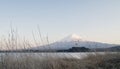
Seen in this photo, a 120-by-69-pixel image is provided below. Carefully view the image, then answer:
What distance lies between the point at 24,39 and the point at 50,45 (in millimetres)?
833

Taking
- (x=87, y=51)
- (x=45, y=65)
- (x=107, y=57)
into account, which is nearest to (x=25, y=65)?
(x=45, y=65)

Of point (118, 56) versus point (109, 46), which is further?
point (109, 46)

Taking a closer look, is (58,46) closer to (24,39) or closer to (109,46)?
(24,39)

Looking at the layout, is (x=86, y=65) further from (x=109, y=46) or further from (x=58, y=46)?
(x=109, y=46)

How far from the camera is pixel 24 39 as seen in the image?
855 centimetres

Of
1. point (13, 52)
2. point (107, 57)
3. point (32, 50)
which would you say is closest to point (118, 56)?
point (107, 57)

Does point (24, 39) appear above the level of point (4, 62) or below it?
above

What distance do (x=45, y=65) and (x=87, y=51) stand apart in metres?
3.65

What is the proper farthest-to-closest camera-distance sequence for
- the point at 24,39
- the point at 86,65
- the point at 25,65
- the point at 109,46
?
the point at 109,46 → the point at 86,65 → the point at 24,39 → the point at 25,65

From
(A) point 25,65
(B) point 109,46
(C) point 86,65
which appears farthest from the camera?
(B) point 109,46

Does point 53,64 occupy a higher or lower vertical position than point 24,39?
lower

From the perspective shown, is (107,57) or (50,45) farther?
(107,57)

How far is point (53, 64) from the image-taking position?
802cm

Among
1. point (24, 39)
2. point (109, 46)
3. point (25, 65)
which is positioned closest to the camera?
point (25, 65)
